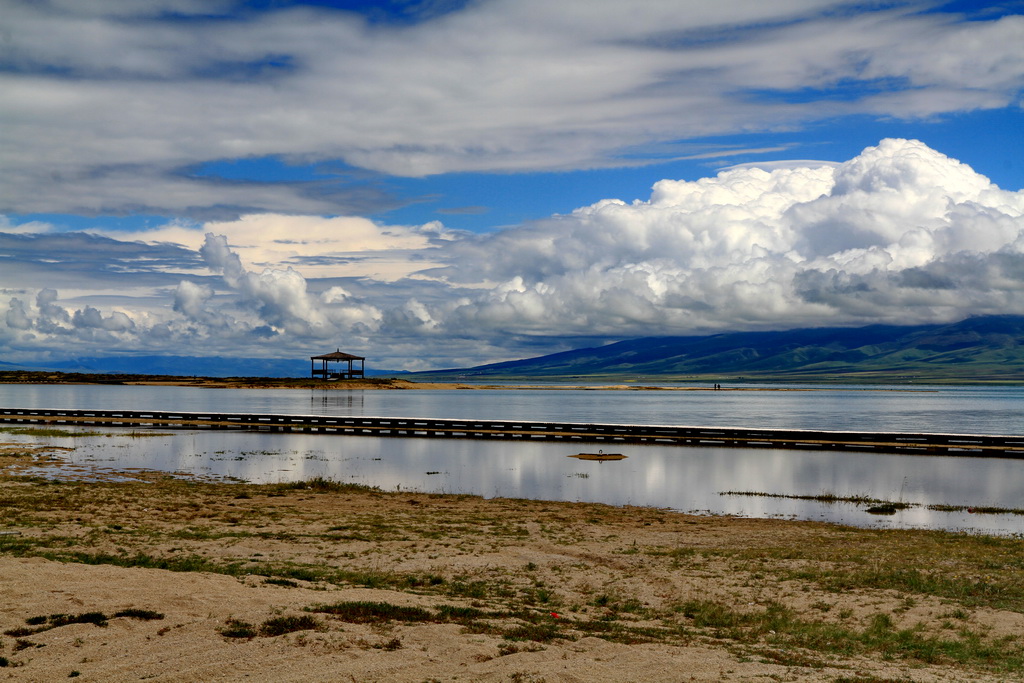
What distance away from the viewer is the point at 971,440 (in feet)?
166

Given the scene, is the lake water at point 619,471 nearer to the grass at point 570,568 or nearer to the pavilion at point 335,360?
the grass at point 570,568

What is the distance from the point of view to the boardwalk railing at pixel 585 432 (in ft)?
164

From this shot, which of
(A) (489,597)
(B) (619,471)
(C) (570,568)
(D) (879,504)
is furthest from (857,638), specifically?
(B) (619,471)

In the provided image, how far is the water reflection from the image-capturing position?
99.2ft

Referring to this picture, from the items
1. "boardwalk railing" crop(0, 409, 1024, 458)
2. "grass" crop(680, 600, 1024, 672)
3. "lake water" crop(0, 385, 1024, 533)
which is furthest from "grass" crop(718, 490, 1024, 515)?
"boardwalk railing" crop(0, 409, 1024, 458)

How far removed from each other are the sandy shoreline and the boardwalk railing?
98.3 feet

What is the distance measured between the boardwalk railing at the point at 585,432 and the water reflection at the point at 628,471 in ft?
9.30

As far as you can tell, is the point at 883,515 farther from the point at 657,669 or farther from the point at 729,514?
the point at 657,669

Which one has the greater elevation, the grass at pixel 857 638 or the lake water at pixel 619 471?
the grass at pixel 857 638

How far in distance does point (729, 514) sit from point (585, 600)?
14.1 meters

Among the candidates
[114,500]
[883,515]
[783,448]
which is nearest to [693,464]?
[783,448]

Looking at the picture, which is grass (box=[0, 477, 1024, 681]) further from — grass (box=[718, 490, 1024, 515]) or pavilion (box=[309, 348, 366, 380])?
pavilion (box=[309, 348, 366, 380])

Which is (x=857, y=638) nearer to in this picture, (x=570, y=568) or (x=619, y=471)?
(x=570, y=568)

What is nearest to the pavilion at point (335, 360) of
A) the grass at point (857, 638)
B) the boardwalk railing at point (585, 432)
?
the boardwalk railing at point (585, 432)
